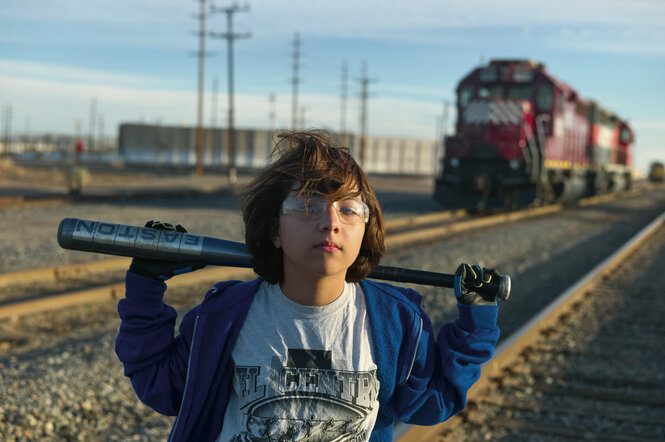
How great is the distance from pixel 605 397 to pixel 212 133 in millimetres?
65526

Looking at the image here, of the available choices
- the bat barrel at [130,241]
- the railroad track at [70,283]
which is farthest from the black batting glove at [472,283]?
the railroad track at [70,283]

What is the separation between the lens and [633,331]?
22.8 feet

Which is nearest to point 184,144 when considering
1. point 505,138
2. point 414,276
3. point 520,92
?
point 520,92

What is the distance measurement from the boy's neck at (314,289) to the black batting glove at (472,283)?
0.30 metres

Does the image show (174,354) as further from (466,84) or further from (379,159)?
(379,159)

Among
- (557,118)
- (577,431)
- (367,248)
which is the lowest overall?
(577,431)

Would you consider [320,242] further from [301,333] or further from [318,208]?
[301,333]

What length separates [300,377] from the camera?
1.76m

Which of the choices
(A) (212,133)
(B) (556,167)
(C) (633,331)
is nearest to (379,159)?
(A) (212,133)

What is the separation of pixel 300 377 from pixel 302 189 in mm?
466

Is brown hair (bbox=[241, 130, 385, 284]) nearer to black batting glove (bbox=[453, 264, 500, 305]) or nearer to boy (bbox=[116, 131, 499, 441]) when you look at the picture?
boy (bbox=[116, 131, 499, 441])

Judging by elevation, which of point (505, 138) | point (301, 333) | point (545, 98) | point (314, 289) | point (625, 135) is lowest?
point (301, 333)

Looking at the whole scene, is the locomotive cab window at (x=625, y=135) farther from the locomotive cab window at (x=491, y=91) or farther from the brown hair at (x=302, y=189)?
the brown hair at (x=302, y=189)

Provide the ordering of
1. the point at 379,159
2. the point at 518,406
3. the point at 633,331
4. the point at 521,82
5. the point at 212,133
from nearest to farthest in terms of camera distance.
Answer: the point at 518,406, the point at 633,331, the point at 521,82, the point at 212,133, the point at 379,159
